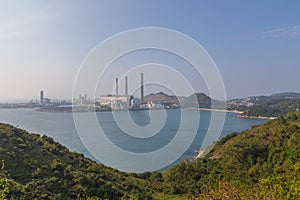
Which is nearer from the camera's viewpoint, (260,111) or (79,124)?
(79,124)

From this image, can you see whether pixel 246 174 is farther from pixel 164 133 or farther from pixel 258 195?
pixel 164 133

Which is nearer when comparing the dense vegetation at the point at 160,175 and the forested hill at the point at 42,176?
the dense vegetation at the point at 160,175

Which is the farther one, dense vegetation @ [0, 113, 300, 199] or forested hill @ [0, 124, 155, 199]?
forested hill @ [0, 124, 155, 199]

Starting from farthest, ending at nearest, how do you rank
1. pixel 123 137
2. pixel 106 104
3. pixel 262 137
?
1. pixel 106 104
2. pixel 123 137
3. pixel 262 137

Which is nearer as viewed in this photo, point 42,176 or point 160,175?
point 42,176

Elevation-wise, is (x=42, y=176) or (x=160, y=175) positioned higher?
(x=42, y=176)

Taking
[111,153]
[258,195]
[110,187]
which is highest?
[258,195]

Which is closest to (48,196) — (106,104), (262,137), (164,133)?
(262,137)

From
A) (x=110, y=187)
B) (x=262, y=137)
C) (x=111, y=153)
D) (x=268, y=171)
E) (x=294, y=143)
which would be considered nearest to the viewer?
(x=110, y=187)
